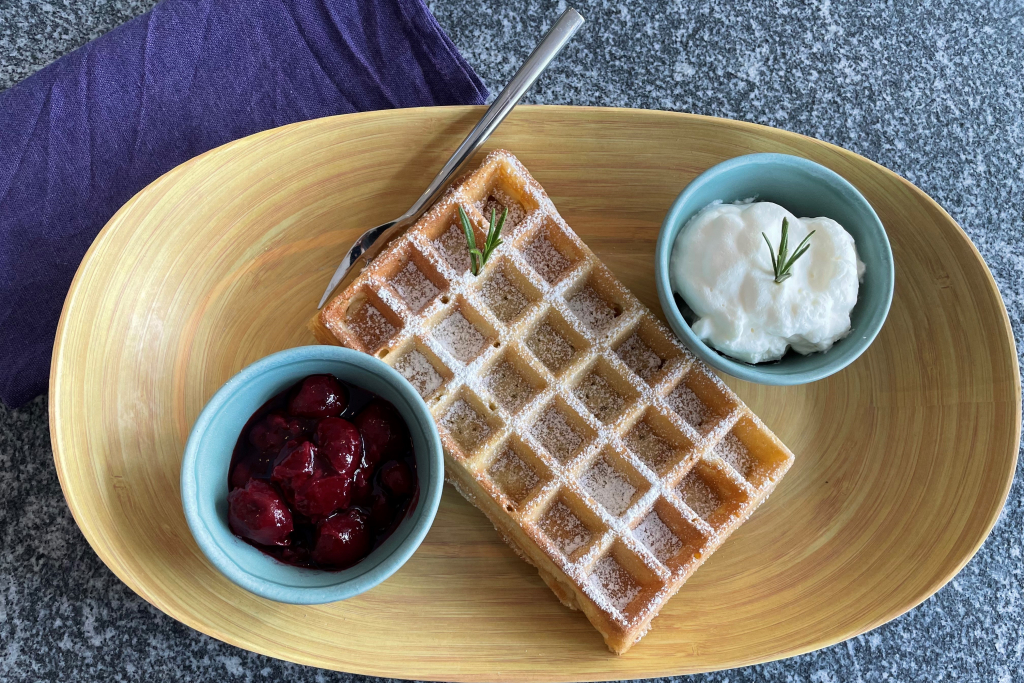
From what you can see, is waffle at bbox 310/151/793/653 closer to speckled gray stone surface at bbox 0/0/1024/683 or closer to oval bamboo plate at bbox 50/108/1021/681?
oval bamboo plate at bbox 50/108/1021/681

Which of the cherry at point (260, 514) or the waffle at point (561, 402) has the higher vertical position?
the waffle at point (561, 402)

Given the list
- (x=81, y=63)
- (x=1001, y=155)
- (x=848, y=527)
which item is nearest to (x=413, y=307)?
(x=81, y=63)

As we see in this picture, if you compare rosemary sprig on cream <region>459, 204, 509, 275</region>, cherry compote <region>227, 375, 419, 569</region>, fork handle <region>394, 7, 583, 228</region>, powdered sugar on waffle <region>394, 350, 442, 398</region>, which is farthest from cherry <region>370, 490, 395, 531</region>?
fork handle <region>394, 7, 583, 228</region>

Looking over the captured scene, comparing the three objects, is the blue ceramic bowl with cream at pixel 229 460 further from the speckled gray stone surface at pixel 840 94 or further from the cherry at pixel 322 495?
the speckled gray stone surface at pixel 840 94

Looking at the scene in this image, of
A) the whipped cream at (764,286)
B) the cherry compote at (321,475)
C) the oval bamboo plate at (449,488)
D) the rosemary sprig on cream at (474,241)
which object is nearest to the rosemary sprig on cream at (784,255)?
the whipped cream at (764,286)

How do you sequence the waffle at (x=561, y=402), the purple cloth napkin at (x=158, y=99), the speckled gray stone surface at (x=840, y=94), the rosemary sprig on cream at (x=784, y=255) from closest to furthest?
the rosemary sprig on cream at (x=784, y=255) → the waffle at (x=561, y=402) → the purple cloth napkin at (x=158, y=99) → the speckled gray stone surface at (x=840, y=94)

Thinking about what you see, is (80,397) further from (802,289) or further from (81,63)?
(802,289)

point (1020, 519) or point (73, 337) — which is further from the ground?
point (1020, 519)
